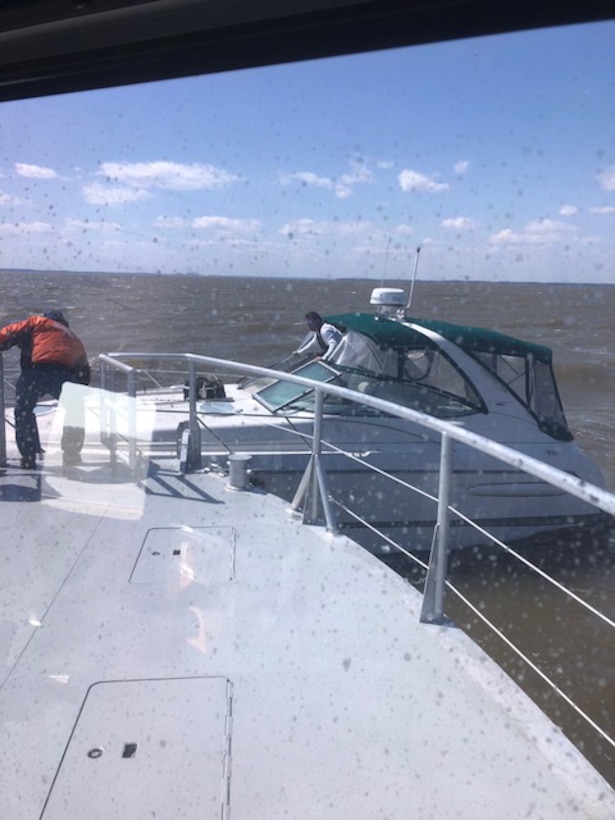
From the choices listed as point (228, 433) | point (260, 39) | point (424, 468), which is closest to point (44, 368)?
point (228, 433)

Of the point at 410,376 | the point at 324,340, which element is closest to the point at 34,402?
the point at 324,340

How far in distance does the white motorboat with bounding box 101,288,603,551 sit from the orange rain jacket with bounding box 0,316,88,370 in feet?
2.32

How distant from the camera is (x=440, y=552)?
3.23m

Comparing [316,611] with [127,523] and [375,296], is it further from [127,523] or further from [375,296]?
[375,296]

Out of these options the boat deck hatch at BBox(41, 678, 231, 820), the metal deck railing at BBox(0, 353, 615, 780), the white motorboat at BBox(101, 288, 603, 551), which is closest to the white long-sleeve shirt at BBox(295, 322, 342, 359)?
the white motorboat at BBox(101, 288, 603, 551)

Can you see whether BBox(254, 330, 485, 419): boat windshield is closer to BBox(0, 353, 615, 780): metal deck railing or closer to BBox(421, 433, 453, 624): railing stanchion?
BBox(0, 353, 615, 780): metal deck railing

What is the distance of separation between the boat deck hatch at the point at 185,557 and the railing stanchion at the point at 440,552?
3.45 feet

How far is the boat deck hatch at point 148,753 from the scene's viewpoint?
2.23 metres

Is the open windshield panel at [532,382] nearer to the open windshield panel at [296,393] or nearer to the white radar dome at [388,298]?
the white radar dome at [388,298]

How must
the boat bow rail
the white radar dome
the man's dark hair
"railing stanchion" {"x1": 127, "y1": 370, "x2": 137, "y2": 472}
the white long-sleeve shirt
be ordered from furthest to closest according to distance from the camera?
the white radar dome
the white long-sleeve shirt
the man's dark hair
"railing stanchion" {"x1": 127, "y1": 370, "x2": 137, "y2": 472}
the boat bow rail

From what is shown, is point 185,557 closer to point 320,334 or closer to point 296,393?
point 296,393

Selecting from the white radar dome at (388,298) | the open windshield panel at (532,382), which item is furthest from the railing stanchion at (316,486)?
the white radar dome at (388,298)

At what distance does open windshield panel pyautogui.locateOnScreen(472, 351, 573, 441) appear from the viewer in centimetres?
798

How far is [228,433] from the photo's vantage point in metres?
7.10
